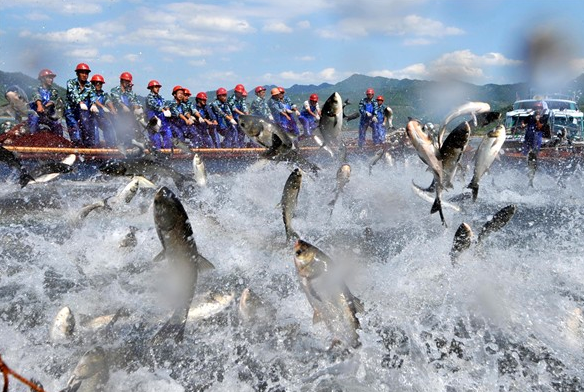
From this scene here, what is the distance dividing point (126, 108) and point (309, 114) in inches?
298

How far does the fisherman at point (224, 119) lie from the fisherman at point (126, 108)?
271cm

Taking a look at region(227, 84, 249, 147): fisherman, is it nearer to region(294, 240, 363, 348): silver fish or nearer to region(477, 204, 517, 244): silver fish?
region(477, 204, 517, 244): silver fish

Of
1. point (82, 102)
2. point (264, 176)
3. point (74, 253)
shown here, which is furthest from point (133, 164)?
point (82, 102)

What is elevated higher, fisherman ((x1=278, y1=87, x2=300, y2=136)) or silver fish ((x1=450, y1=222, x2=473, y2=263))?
fisherman ((x1=278, y1=87, x2=300, y2=136))

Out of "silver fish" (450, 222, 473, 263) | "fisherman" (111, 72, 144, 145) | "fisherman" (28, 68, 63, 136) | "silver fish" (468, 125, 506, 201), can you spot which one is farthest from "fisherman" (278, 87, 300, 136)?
"silver fish" (450, 222, 473, 263)

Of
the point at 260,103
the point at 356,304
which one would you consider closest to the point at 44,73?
the point at 260,103

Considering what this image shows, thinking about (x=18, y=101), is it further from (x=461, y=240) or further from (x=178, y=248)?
(x=461, y=240)

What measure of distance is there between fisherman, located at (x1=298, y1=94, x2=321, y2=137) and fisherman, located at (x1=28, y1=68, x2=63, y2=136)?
356 inches

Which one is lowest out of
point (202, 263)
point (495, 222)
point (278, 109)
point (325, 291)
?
point (495, 222)

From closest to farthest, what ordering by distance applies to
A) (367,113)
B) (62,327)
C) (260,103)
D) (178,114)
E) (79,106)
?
(62,327), (79,106), (178,114), (260,103), (367,113)

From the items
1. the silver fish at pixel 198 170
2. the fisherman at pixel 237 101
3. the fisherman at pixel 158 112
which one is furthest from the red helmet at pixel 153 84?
the silver fish at pixel 198 170

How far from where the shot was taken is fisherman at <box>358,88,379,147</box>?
1981 centimetres

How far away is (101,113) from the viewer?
45.0ft

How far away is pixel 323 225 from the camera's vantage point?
30.2ft
